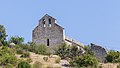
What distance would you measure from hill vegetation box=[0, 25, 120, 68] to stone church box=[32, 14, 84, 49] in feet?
12.4

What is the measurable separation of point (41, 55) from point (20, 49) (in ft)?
8.11

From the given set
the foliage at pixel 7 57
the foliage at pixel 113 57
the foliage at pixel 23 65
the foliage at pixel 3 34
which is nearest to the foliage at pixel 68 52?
the foliage at pixel 113 57

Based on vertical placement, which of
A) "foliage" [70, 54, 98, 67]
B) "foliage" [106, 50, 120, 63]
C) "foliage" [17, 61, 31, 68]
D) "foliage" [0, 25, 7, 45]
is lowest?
"foliage" [17, 61, 31, 68]

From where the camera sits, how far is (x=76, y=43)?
2987 inches

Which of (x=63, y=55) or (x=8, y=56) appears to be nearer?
(x=8, y=56)

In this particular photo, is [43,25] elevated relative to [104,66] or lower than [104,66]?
elevated

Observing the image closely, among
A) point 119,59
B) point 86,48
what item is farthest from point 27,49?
point 119,59

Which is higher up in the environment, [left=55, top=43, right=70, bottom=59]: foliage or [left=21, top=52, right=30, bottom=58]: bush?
[left=55, top=43, right=70, bottom=59]: foliage

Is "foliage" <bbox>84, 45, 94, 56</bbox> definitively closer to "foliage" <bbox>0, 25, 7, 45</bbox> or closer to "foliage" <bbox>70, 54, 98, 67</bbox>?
"foliage" <bbox>70, 54, 98, 67</bbox>

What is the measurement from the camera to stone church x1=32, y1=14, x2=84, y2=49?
253ft

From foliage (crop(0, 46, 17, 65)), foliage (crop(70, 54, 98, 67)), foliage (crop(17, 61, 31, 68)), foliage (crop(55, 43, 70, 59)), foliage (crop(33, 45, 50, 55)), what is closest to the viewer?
foliage (crop(17, 61, 31, 68))

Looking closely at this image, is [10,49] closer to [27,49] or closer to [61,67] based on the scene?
[27,49]

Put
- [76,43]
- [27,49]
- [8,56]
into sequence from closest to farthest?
[8,56] → [27,49] → [76,43]

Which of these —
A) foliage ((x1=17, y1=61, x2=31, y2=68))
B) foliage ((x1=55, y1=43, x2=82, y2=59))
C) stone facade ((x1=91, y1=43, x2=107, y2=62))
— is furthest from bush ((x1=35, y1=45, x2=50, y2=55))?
foliage ((x1=17, y1=61, x2=31, y2=68))
